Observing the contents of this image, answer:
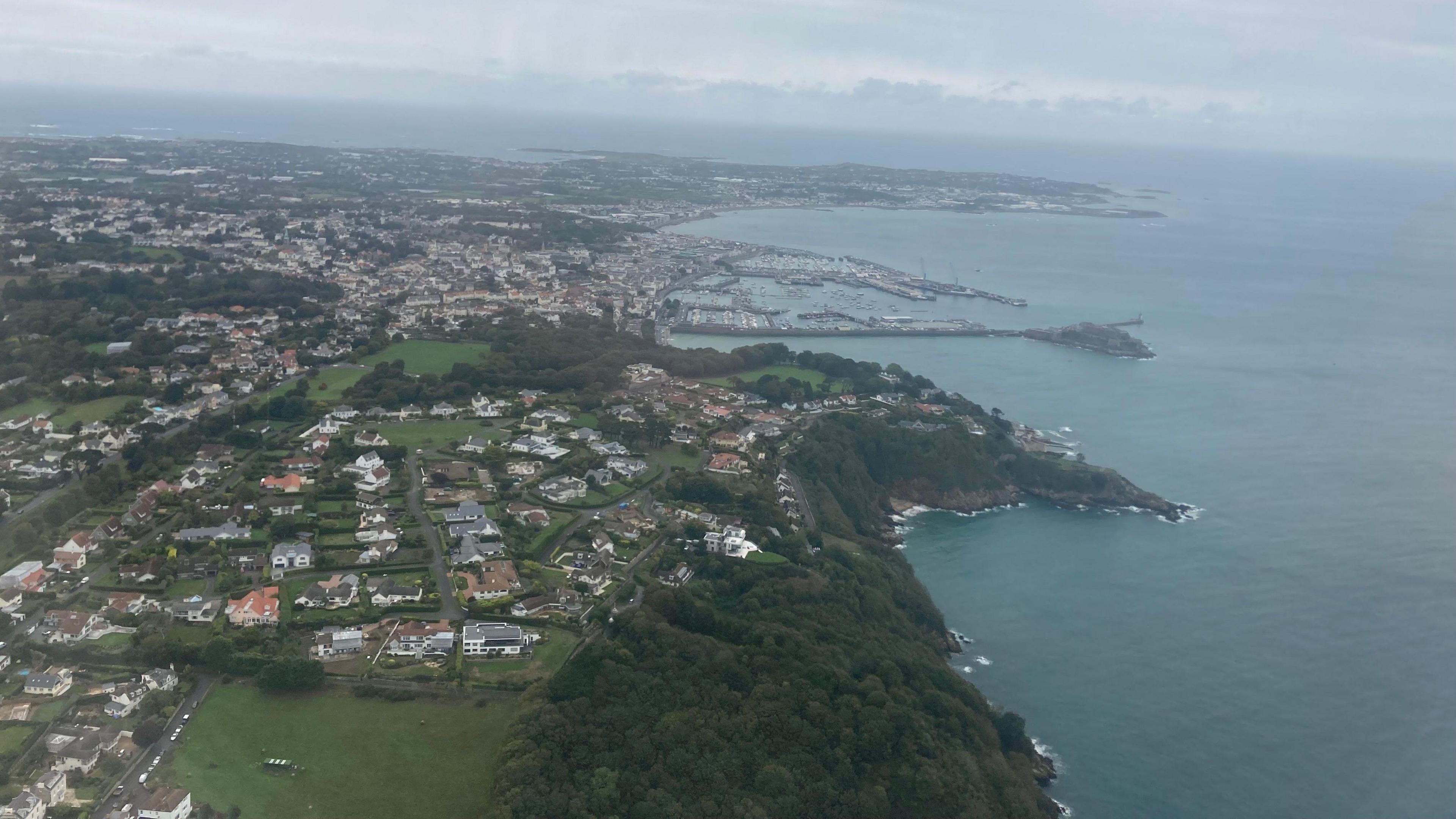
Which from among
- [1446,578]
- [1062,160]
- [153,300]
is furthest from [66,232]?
[1062,160]

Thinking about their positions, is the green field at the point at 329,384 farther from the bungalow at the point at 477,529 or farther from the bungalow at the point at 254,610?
the bungalow at the point at 254,610

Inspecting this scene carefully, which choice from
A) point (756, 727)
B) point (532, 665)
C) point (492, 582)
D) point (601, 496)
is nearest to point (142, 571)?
point (492, 582)

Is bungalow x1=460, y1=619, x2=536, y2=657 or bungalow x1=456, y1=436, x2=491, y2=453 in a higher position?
bungalow x1=456, y1=436, x2=491, y2=453

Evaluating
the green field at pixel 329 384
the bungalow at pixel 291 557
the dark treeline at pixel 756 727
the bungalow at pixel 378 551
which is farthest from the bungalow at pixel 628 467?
the green field at pixel 329 384

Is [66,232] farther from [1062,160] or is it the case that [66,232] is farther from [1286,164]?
[1286,164]

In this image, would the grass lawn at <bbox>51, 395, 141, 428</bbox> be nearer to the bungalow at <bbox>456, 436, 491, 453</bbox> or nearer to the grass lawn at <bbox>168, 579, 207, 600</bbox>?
the bungalow at <bbox>456, 436, 491, 453</bbox>

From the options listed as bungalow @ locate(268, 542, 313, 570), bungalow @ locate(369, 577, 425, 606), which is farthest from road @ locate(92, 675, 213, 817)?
bungalow @ locate(268, 542, 313, 570)

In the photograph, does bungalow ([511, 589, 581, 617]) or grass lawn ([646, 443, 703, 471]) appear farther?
grass lawn ([646, 443, 703, 471])
